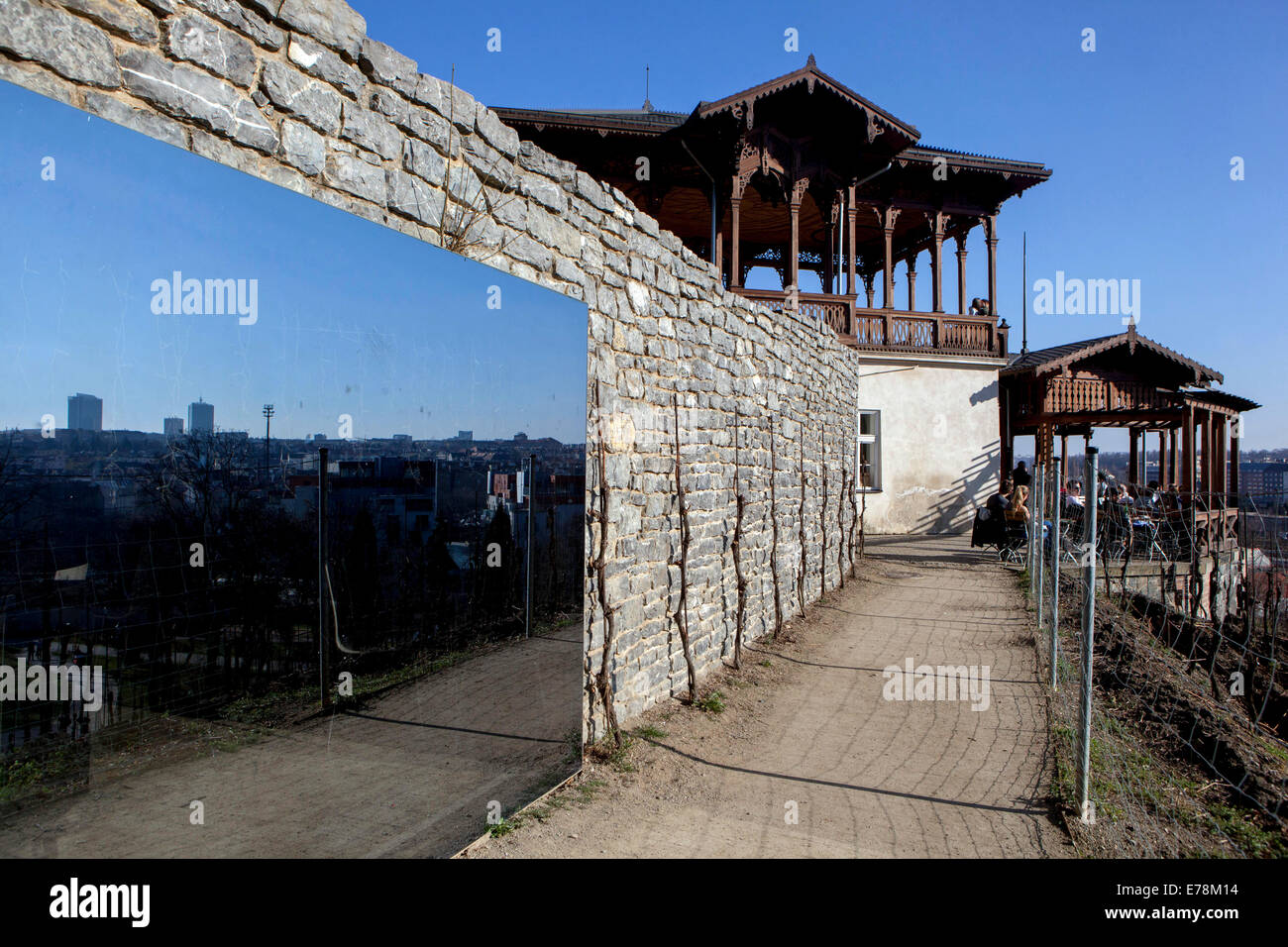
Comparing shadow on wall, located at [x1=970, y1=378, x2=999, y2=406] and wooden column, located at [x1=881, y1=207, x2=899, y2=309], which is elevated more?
wooden column, located at [x1=881, y1=207, x2=899, y2=309]

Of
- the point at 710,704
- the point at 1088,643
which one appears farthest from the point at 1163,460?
the point at 1088,643

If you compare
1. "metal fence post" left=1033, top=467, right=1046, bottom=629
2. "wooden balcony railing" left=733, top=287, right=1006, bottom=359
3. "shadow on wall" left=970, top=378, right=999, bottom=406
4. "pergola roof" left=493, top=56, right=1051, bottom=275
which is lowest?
"metal fence post" left=1033, top=467, right=1046, bottom=629

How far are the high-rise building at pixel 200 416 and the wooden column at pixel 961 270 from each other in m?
18.3

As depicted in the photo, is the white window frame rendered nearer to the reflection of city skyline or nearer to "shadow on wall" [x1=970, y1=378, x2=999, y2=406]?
"shadow on wall" [x1=970, y1=378, x2=999, y2=406]

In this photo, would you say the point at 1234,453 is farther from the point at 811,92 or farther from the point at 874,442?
the point at 811,92

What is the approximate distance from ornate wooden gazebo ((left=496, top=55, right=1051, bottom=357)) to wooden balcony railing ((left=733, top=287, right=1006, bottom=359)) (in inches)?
1.1

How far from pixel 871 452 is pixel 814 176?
5.71m

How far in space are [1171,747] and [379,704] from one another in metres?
5.42

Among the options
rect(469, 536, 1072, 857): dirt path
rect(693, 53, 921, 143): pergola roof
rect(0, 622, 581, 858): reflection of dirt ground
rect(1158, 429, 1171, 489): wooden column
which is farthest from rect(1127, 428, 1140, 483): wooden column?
rect(0, 622, 581, 858): reflection of dirt ground

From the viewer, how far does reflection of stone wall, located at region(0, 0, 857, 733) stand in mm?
2184


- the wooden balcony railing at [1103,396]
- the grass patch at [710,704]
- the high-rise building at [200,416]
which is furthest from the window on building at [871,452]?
the high-rise building at [200,416]

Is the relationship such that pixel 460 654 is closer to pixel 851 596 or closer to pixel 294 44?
pixel 294 44

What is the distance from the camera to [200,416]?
2172mm
